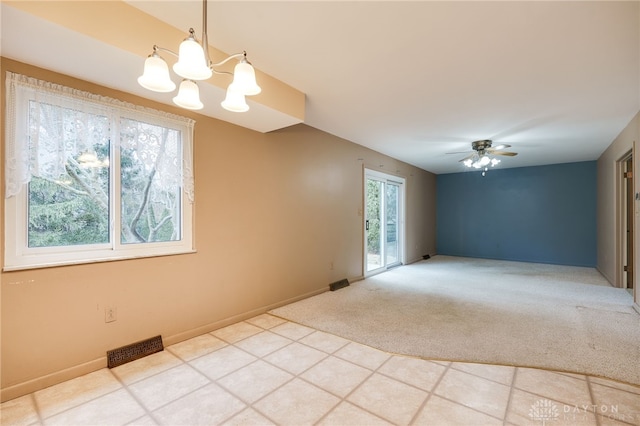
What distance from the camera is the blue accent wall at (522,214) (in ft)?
20.8

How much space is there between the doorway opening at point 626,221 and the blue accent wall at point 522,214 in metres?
2.11

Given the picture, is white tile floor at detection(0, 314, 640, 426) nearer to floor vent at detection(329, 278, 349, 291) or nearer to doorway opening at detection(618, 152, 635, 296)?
floor vent at detection(329, 278, 349, 291)

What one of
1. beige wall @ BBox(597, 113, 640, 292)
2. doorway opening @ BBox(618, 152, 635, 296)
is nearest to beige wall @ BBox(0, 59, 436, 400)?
Result: beige wall @ BBox(597, 113, 640, 292)

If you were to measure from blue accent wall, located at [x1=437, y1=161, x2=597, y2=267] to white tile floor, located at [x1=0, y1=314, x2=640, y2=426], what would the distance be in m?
5.81

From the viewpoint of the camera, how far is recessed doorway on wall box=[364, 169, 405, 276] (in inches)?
214

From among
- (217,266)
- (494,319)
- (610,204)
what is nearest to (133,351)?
(217,266)

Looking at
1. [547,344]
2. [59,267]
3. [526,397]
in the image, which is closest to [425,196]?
[547,344]

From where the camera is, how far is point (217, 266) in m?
2.97

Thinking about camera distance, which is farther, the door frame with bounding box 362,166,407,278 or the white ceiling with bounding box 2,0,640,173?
the door frame with bounding box 362,166,407,278

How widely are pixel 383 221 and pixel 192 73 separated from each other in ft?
16.6

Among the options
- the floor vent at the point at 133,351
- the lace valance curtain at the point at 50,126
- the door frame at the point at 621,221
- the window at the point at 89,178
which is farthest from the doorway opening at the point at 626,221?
the lace valance curtain at the point at 50,126

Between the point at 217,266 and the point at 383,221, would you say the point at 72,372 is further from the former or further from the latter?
the point at 383,221

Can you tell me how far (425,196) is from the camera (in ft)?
25.0

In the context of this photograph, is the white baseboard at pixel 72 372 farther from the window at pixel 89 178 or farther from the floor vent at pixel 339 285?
the floor vent at pixel 339 285
